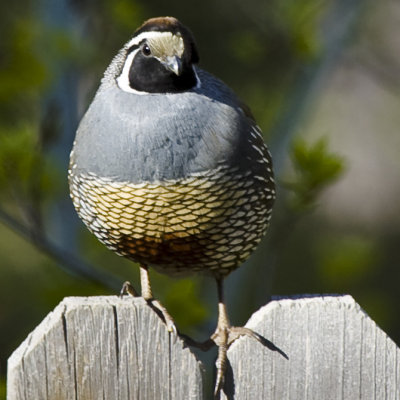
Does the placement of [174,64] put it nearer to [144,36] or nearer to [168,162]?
[144,36]

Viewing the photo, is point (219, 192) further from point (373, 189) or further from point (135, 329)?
point (373, 189)

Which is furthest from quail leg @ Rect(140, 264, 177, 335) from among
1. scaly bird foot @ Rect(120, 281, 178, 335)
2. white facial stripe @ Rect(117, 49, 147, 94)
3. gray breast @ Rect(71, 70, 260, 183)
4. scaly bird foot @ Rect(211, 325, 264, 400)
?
white facial stripe @ Rect(117, 49, 147, 94)

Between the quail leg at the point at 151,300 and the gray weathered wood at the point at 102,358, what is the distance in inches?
2.8

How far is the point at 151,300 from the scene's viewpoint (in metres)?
2.80

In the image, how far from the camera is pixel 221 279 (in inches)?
127

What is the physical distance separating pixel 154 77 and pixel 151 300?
0.68 metres

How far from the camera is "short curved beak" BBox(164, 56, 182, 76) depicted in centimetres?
288

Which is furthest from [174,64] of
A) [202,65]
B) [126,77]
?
[202,65]

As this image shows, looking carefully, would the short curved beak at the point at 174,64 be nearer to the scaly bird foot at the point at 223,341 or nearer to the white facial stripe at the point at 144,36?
the white facial stripe at the point at 144,36

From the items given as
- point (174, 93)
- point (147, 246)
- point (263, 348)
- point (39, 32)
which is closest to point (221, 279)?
point (147, 246)

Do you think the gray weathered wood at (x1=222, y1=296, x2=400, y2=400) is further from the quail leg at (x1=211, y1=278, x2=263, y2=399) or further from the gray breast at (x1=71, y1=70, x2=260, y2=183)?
the gray breast at (x1=71, y1=70, x2=260, y2=183)

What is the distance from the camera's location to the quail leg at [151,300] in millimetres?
2525

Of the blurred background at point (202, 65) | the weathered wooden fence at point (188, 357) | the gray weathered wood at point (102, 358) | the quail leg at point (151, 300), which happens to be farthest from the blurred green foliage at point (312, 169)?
the gray weathered wood at point (102, 358)

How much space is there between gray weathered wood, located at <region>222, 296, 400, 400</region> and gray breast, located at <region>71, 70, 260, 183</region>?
0.67 metres
